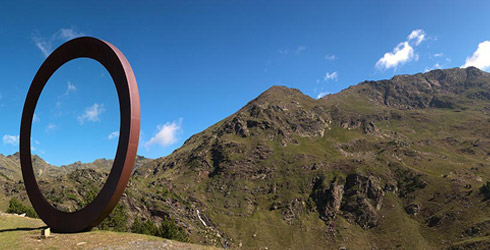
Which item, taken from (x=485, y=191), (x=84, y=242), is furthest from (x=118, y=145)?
(x=485, y=191)

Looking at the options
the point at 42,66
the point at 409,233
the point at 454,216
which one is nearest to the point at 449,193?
the point at 454,216

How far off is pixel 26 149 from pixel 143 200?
150 metres

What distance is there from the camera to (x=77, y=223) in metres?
25.7

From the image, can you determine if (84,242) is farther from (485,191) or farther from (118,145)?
(485,191)

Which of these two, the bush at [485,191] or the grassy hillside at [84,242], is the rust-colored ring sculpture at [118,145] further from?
the bush at [485,191]

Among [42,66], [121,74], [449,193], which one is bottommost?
[449,193]

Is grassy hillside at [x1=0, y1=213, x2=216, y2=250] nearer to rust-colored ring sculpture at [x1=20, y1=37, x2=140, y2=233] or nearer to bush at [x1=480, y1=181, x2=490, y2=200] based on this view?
rust-colored ring sculpture at [x1=20, y1=37, x2=140, y2=233]

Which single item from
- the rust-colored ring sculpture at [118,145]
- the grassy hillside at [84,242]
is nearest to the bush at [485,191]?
the grassy hillside at [84,242]

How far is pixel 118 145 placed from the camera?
956 inches

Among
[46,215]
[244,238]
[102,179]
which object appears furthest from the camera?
[244,238]

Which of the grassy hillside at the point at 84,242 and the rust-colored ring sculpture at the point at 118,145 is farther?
the rust-colored ring sculpture at the point at 118,145

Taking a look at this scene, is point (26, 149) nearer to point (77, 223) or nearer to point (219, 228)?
point (77, 223)

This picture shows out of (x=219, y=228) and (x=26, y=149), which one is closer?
(x=26, y=149)

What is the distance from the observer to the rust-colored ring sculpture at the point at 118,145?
77.8 feet
